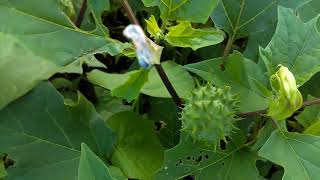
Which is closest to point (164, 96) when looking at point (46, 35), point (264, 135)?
point (264, 135)

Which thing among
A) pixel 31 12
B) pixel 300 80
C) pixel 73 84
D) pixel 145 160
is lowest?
pixel 145 160

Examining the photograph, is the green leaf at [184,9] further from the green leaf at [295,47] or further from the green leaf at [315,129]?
the green leaf at [315,129]

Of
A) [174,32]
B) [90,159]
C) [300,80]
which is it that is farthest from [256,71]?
[90,159]

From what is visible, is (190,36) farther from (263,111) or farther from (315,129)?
(315,129)

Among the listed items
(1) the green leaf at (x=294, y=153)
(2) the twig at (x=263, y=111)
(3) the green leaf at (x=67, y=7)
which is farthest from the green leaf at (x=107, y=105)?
(1) the green leaf at (x=294, y=153)

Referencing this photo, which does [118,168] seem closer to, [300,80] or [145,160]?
[145,160]

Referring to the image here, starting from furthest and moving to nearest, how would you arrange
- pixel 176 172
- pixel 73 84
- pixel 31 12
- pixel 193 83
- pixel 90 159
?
pixel 73 84 < pixel 193 83 < pixel 176 172 < pixel 31 12 < pixel 90 159
